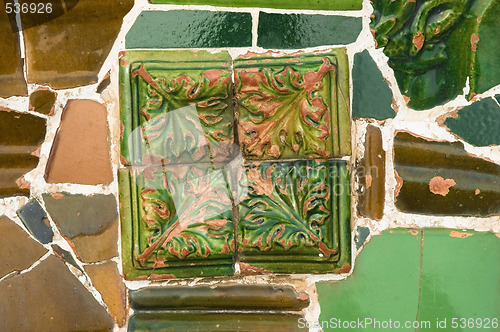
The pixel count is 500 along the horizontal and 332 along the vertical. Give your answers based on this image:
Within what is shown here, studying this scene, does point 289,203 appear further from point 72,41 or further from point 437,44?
point 72,41

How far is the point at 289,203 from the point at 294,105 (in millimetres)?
275

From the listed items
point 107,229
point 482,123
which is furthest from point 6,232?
point 482,123

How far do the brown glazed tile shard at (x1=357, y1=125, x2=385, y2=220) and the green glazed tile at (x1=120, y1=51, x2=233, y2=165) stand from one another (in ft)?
1.29

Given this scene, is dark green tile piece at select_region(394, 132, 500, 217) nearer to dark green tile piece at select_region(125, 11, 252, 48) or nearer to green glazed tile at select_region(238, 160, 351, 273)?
green glazed tile at select_region(238, 160, 351, 273)

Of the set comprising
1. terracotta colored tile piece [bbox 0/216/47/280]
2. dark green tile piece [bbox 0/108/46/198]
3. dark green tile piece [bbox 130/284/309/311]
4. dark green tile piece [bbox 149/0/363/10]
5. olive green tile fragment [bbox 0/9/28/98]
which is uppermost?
dark green tile piece [bbox 149/0/363/10]

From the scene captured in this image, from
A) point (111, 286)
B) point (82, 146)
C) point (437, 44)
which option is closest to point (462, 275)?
point (437, 44)

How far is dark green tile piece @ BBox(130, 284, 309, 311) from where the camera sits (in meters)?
1.35

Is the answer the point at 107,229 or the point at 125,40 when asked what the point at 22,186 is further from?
the point at 125,40

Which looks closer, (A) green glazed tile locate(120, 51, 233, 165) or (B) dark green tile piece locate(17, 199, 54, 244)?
(A) green glazed tile locate(120, 51, 233, 165)

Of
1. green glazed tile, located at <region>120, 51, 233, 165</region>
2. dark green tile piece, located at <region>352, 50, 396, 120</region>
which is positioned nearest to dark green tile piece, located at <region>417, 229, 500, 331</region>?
dark green tile piece, located at <region>352, 50, 396, 120</region>

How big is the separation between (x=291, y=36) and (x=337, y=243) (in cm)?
60

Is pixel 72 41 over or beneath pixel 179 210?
over

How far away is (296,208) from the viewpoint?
1.28 meters

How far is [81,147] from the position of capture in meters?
1.31
